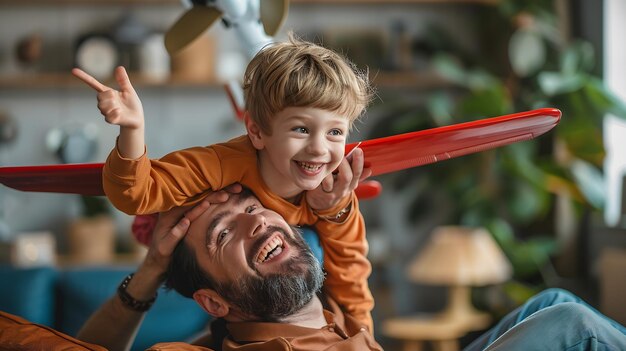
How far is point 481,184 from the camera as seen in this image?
15.6 feet

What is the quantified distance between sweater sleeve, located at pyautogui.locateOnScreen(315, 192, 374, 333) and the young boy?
0.02 meters

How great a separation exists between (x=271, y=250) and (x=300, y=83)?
0.32 m

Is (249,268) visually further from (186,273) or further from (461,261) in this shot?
(461,261)

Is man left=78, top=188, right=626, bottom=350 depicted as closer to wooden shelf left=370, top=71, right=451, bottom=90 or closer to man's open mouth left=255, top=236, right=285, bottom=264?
man's open mouth left=255, top=236, right=285, bottom=264

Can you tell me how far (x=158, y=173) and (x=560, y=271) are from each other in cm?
389

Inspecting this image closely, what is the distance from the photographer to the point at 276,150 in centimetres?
150

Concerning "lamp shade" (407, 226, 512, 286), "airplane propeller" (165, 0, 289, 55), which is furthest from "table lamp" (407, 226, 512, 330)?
"airplane propeller" (165, 0, 289, 55)

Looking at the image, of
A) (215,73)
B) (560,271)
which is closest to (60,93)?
(215,73)

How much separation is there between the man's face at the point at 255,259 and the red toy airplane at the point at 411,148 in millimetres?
212

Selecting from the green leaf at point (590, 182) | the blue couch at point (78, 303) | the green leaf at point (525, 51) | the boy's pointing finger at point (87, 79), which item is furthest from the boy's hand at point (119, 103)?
the green leaf at point (525, 51)

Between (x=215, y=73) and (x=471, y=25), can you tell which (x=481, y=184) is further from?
(x=215, y=73)

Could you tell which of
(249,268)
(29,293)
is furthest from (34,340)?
(29,293)

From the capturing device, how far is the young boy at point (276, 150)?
1.35 m

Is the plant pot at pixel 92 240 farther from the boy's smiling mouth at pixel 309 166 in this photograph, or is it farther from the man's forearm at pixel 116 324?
the boy's smiling mouth at pixel 309 166
